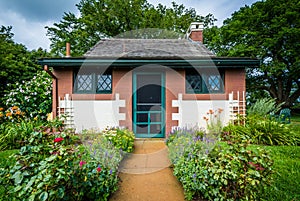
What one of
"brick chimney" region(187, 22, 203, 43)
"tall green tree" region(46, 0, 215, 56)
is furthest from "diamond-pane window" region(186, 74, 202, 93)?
"tall green tree" region(46, 0, 215, 56)

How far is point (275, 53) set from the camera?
558 inches

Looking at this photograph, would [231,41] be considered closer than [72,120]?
No

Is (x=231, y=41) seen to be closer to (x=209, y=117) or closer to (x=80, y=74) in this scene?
(x=209, y=117)

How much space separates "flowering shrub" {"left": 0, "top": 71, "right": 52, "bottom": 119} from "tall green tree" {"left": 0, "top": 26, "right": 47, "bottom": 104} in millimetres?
2657

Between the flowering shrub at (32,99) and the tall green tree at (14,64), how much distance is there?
8.72 ft

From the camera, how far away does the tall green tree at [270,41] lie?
42.7ft

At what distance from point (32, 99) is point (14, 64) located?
503cm

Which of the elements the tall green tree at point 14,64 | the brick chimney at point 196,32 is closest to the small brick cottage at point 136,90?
the brick chimney at point 196,32

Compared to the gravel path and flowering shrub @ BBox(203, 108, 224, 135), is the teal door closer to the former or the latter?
flowering shrub @ BBox(203, 108, 224, 135)

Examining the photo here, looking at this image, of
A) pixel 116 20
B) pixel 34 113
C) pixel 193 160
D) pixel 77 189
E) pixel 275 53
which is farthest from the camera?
pixel 116 20

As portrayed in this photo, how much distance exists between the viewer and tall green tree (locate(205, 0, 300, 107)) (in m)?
13.0

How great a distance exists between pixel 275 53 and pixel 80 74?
1584 centimetres

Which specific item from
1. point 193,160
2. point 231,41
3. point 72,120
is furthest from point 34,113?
point 231,41

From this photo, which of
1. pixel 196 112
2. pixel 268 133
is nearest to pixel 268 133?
pixel 268 133
